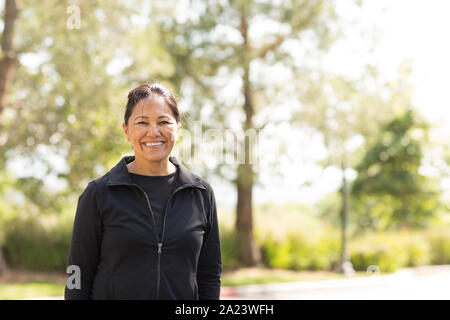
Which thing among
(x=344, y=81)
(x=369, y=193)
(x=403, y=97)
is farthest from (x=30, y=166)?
(x=369, y=193)

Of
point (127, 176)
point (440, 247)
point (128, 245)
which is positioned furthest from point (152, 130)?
point (440, 247)

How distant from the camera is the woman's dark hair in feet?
7.98

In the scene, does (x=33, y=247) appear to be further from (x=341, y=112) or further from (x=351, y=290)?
(x=341, y=112)

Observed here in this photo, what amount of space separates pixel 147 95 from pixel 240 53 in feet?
45.6

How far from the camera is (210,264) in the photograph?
259cm

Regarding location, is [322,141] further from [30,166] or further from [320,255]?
[30,166]

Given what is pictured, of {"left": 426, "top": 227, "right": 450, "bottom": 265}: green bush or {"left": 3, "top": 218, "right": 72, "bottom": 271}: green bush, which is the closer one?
{"left": 3, "top": 218, "right": 72, "bottom": 271}: green bush

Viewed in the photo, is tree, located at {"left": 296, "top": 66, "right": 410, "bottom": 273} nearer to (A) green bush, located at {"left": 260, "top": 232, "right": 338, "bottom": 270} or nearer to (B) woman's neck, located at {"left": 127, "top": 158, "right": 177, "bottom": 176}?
(A) green bush, located at {"left": 260, "top": 232, "right": 338, "bottom": 270}

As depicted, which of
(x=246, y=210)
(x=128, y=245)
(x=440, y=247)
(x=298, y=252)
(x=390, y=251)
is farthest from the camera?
(x=440, y=247)

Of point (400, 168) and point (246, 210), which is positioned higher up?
point (400, 168)

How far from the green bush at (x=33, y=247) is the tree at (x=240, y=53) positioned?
5.39 metres

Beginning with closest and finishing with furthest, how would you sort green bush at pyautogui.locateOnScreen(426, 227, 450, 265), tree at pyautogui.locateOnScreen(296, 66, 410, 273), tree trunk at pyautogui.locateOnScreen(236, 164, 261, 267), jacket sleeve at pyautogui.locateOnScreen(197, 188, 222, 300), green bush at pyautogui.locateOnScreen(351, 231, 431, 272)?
jacket sleeve at pyautogui.locateOnScreen(197, 188, 222, 300), tree at pyautogui.locateOnScreen(296, 66, 410, 273), tree trunk at pyautogui.locateOnScreen(236, 164, 261, 267), green bush at pyautogui.locateOnScreen(351, 231, 431, 272), green bush at pyautogui.locateOnScreen(426, 227, 450, 265)

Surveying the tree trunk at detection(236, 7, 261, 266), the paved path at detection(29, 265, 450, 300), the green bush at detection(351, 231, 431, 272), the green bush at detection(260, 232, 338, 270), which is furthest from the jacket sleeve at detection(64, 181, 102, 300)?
the green bush at detection(351, 231, 431, 272)

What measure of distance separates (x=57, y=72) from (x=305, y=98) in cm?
764
